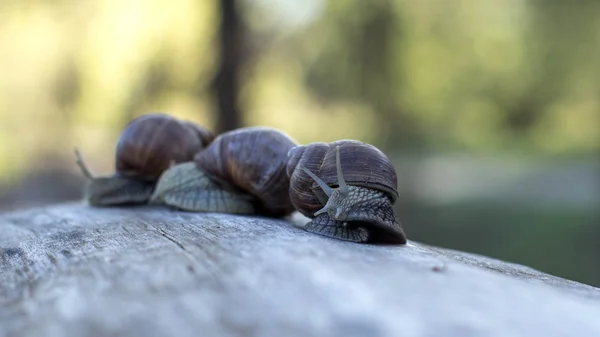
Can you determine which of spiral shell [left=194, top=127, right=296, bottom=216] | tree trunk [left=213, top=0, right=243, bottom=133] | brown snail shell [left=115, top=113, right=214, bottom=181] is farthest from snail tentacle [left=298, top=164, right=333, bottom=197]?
tree trunk [left=213, top=0, right=243, bottom=133]

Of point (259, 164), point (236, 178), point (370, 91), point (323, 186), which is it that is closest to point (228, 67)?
point (236, 178)

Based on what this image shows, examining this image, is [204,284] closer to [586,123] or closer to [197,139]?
[197,139]

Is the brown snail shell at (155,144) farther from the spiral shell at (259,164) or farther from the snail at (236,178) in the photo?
the spiral shell at (259,164)

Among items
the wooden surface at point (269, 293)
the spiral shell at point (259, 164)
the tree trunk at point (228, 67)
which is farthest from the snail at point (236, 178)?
the tree trunk at point (228, 67)

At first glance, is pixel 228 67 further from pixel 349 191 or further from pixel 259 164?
pixel 349 191

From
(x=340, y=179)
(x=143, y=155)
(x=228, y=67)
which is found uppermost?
(x=228, y=67)

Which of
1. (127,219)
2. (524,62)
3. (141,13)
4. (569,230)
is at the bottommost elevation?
(569,230)

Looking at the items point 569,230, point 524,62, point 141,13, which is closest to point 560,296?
point 569,230
